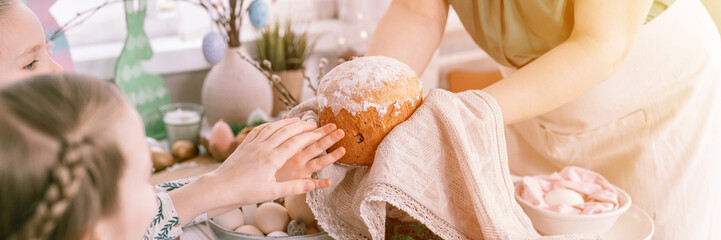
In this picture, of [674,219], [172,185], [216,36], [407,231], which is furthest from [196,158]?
[674,219]

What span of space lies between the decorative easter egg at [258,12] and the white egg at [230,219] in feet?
2.87

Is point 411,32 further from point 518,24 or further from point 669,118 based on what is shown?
point 669,118

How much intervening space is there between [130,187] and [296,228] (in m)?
0.39

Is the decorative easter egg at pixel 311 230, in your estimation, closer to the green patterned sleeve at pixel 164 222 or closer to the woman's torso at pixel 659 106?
the green patterned sleeve at pixel 164 222

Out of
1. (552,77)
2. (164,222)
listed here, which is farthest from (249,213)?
(552,77)

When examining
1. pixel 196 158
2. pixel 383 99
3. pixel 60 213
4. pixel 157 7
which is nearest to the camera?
pixel 60 213

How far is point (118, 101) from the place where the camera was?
605mm

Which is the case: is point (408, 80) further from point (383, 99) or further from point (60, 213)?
point (60, 213)

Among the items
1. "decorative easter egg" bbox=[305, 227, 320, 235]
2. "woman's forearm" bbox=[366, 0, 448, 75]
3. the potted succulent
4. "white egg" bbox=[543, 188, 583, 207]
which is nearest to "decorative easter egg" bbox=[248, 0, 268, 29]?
the potted succulent

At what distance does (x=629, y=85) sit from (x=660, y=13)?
0.44 ft

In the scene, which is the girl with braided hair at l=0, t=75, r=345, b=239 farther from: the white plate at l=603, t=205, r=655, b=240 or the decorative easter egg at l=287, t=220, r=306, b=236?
the white plate at l=603, t=205, r=655, b=240

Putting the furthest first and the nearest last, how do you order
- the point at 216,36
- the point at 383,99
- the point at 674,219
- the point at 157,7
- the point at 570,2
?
the point at 157,7 < the point at 216,36 < the point at 674,219 < the point at 570,2 < the point at 383,99

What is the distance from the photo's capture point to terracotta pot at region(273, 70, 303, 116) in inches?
71.6

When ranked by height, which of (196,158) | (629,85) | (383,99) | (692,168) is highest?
(383,99)
